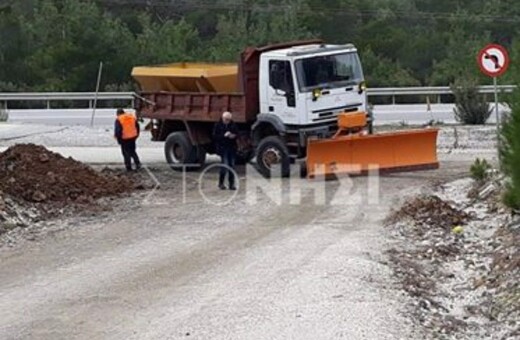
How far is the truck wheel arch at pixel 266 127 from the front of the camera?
23.3 metres

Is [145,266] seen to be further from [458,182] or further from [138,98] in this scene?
[138,98]

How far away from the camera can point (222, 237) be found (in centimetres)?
1680

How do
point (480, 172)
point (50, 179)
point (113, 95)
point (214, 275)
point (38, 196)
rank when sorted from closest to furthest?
1. point (214, 275)
2. point (38, 196)
3. point (50, 179)
4. point (480, 172)
5. point (113, 95)

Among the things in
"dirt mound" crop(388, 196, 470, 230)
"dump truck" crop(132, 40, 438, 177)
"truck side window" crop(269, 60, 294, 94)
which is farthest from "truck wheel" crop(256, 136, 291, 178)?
"dirt mound" crop(388, 196, 470, 230)

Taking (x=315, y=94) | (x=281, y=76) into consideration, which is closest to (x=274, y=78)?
(x=281, y=76)

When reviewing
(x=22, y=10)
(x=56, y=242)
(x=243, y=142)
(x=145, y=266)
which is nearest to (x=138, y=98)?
(x=243, y=142)

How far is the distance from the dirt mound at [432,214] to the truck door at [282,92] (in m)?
5.20

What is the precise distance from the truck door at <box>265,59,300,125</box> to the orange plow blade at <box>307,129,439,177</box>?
91cm

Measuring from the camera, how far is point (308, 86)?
23.2m

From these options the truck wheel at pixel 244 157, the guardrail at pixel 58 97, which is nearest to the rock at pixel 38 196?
the truck wheel at pixel 244 157

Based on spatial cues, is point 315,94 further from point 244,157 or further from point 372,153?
point 244,157

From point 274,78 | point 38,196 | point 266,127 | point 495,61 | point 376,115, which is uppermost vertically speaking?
point 495,61

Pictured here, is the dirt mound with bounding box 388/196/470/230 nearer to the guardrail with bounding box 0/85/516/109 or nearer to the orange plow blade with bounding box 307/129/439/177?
the orange plow blade with bounding box 307/129/439/177

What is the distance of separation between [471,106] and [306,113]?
39.8ft
